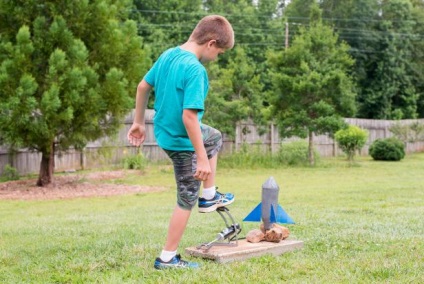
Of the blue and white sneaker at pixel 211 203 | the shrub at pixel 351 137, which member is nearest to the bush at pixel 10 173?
the shrub at pixel 351 137

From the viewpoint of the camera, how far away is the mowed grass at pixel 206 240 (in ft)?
14.0

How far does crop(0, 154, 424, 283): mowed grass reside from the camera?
168 inches

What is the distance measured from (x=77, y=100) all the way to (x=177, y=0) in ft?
83.2

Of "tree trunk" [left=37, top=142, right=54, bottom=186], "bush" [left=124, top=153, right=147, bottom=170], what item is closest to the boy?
"tree trunk" [left=37, top=142, right=54, bottom=186]

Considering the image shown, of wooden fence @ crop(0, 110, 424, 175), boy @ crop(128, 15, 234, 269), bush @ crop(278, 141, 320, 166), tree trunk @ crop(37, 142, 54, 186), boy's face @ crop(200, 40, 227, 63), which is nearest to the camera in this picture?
boy @ crop(128, 15, 234, 269)

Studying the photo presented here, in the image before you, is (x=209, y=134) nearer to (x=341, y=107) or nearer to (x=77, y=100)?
(x=77, y=100)

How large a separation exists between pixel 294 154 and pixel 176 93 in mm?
19442

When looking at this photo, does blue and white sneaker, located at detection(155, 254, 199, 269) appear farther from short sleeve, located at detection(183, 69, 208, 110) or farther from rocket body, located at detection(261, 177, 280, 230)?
short sleeve, located at detection(183, 69, 208, 110)

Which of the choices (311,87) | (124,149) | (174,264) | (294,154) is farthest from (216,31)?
(294,154)

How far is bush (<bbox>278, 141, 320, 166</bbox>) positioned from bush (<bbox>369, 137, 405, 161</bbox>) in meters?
5.01

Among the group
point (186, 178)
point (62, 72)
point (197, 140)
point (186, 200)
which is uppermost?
point (62, 72)

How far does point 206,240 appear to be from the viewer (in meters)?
5.89

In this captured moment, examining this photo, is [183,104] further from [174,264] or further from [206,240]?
[206,240]

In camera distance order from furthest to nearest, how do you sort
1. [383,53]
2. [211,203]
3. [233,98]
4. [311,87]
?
[383,53] → [233,98] → [311,87] → [211,203]
